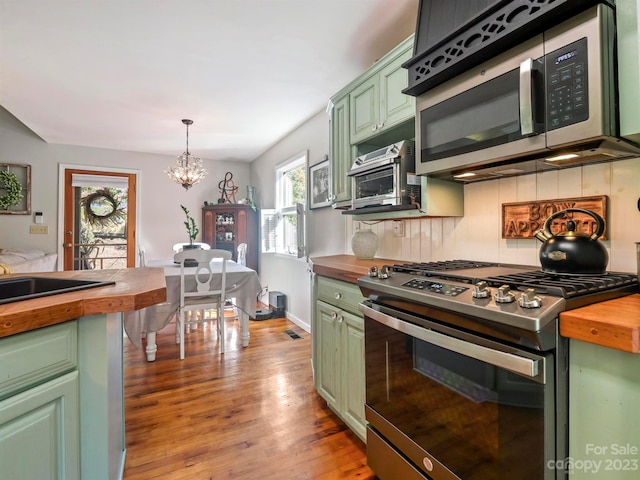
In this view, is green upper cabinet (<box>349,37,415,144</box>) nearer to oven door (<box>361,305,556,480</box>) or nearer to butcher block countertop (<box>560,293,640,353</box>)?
oven door (<box>361,305,556,480</box>)

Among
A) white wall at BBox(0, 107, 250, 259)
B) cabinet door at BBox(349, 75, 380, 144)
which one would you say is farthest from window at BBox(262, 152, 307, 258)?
cabinet door at BBox(349, 75, 380, 144)

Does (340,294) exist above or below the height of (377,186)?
below

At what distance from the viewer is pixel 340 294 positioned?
1.85 m

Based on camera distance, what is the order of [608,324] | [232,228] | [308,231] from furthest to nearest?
[232,228]
[308,231]
[608,324]

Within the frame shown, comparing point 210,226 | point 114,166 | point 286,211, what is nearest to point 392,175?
point 286,211

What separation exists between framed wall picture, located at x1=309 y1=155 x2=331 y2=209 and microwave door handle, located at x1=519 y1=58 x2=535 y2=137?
7.24 ft

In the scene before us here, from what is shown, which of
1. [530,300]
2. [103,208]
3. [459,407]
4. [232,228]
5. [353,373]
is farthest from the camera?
[232,228]

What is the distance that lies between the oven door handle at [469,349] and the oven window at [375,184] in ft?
2.52

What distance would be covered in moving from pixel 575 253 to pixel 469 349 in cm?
49

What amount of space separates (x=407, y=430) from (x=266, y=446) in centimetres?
86

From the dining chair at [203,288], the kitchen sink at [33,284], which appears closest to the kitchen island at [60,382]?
the kitchen sink at [33,284]

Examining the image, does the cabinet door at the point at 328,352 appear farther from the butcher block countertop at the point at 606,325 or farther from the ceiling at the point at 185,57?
the ceiling at the point at 185,57

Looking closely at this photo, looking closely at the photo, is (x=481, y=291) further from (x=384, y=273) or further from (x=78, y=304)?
(x=78, y=304)

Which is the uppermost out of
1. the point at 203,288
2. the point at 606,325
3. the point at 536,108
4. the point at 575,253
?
the point at 536,108
